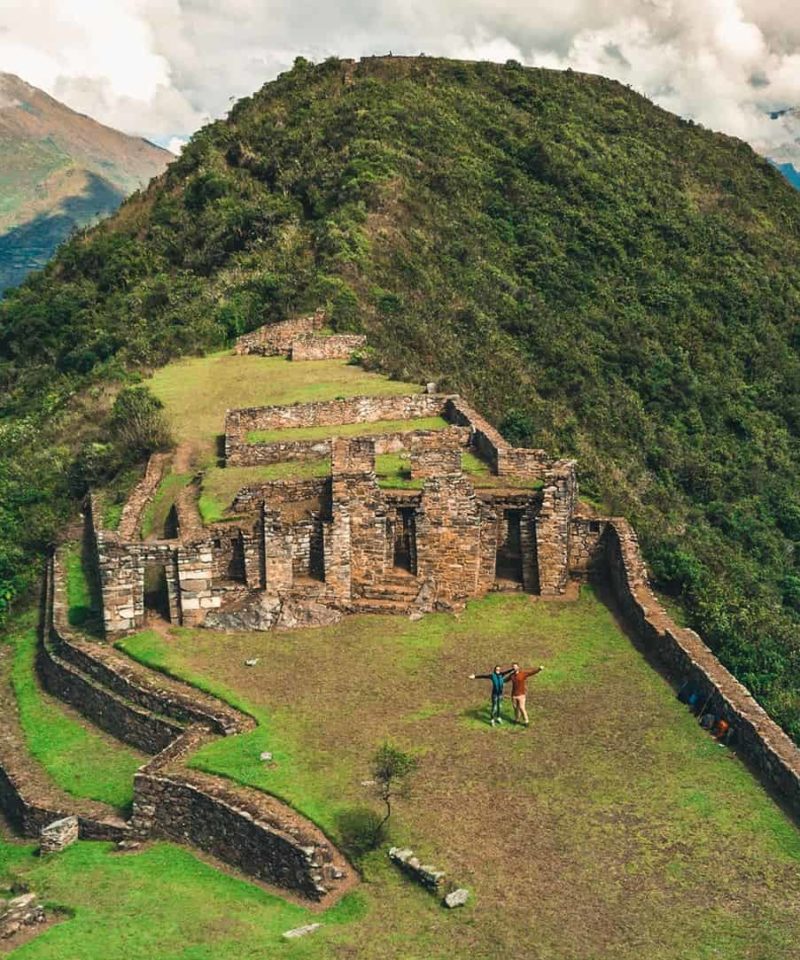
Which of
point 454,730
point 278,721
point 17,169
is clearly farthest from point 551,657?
point 17,169

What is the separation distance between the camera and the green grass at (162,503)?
23906 millimetres

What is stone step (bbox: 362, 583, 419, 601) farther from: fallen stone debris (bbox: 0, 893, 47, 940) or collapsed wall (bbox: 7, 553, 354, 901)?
fallen stone debris (bbox: 0, 893, 47, 940)

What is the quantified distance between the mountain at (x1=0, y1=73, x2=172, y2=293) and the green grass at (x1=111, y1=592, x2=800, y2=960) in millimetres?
93025

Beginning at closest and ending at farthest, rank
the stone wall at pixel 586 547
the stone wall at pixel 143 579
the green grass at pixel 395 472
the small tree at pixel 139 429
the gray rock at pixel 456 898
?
the gray rock at pixel 456 898 < the stone wall at pixel 143 579 < the stone wall at pixel 586 547 < the green grass at pixel 395 472 < the small tree at pixel 139 429

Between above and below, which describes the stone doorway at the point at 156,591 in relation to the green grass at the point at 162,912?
above

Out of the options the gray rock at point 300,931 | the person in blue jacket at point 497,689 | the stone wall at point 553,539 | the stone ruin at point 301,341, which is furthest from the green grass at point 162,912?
the stone ruin at point 301,341

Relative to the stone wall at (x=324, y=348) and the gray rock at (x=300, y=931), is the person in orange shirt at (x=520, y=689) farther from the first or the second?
the stone wall at (x=324, y=348)

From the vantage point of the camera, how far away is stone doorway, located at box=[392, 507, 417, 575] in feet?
73.5

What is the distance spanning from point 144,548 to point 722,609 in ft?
36.8

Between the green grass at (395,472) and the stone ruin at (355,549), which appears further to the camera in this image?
the green grass at (395,472)

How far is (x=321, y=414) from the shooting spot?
3050cm

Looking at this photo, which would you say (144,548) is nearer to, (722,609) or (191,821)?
(191,821)

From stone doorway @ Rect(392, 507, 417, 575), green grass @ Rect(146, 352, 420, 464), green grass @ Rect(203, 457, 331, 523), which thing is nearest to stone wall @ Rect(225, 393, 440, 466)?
green grass @ Rect(203, 457, 331, 523)

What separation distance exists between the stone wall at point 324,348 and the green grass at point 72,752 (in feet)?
65.4
